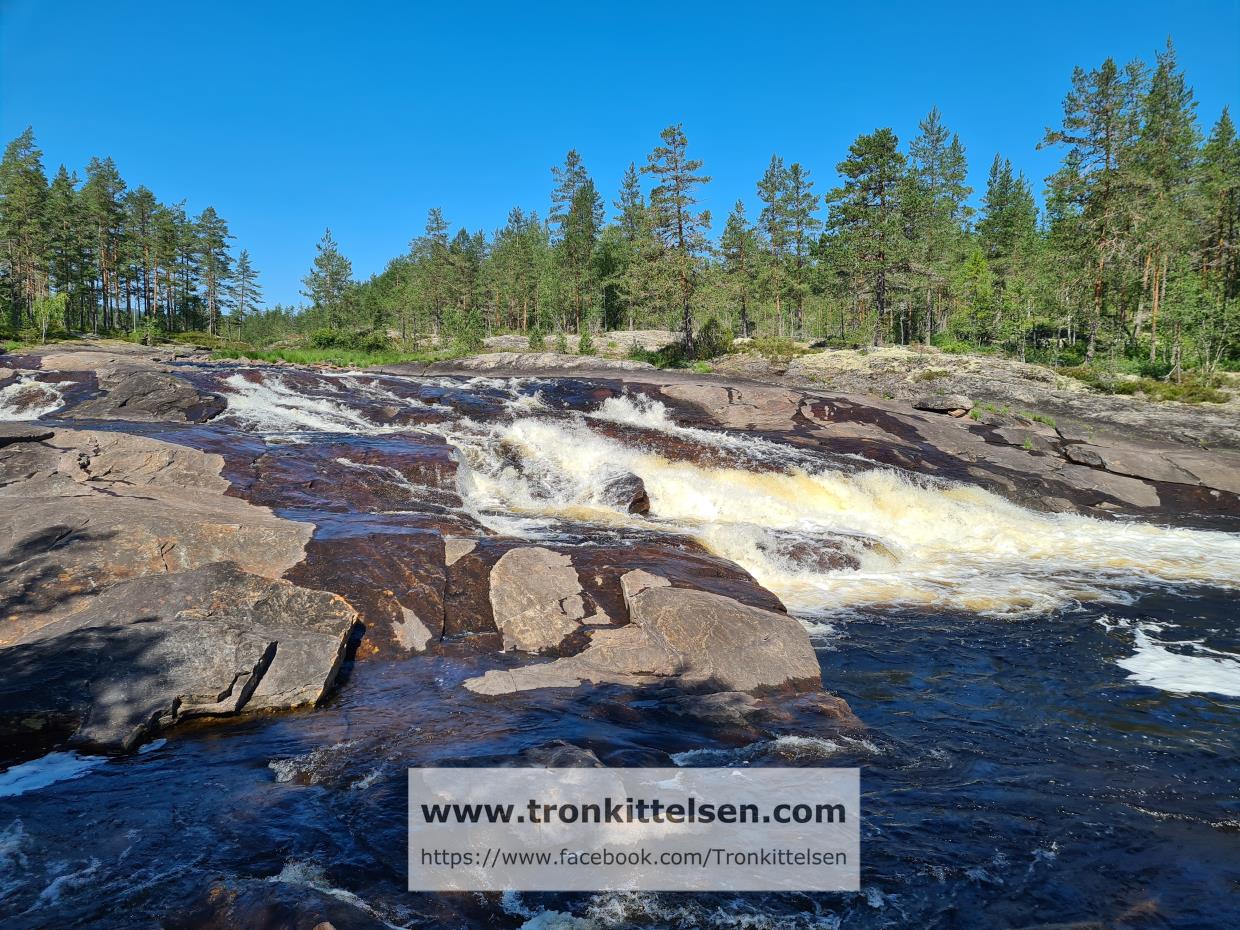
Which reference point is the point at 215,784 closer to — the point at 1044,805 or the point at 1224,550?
the point at 1044,805

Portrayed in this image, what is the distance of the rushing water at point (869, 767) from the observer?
3.75 metres

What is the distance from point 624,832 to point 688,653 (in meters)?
2.98

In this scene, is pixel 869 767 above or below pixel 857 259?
below

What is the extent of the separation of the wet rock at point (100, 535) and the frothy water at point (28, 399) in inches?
303

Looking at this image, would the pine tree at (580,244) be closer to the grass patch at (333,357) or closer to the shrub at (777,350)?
the grass patch at (333,357)

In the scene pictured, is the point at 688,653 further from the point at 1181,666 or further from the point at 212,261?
the point at 212,261

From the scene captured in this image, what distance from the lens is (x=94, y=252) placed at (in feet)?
214

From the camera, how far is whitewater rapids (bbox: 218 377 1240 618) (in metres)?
11.4

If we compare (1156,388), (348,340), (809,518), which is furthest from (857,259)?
(348,340)

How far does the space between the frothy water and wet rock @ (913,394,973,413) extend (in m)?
25.9

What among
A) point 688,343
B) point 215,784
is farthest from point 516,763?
point 688,343

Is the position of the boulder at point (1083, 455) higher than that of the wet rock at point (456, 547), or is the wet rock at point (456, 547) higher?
the boulder at point (1083, 455)

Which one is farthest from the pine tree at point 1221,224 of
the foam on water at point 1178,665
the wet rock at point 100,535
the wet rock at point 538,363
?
the wet rock at point 100,535

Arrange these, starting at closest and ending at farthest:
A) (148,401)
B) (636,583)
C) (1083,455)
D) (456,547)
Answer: (636,583), (456,547), (148,401), (1083,455)
